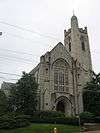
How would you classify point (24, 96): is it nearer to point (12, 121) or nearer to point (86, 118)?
point (12, 121)

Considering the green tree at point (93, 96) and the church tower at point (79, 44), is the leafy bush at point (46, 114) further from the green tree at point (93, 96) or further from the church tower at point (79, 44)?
the church tower at point (79, 44)

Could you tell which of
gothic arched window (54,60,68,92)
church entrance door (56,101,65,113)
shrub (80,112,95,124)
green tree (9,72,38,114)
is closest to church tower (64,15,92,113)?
gothic arched window (54,60,68,92)

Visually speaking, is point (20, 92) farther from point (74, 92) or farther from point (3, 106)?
point (74, 92)

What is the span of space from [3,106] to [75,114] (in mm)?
16402

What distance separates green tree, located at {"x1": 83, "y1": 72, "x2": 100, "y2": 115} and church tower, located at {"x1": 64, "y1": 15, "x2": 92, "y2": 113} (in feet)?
5.63

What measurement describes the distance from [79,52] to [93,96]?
1702 cm

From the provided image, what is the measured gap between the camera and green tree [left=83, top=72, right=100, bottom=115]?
51.2 metres

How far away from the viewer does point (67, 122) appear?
4250 centimetres

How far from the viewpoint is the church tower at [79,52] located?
5736cm

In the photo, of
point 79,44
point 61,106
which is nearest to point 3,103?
point 61,106

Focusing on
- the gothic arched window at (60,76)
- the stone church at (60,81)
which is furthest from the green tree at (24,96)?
the gothic arched window at (60,76)

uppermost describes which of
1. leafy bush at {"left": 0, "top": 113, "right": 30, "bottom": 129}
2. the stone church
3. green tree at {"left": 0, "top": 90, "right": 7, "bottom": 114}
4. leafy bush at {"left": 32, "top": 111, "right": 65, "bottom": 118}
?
the stone church

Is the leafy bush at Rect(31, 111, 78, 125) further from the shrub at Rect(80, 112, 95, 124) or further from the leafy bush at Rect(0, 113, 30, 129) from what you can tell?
the leafy bush at Rect(0, 113, 30, 129)

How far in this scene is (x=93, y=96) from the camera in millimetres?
52031
